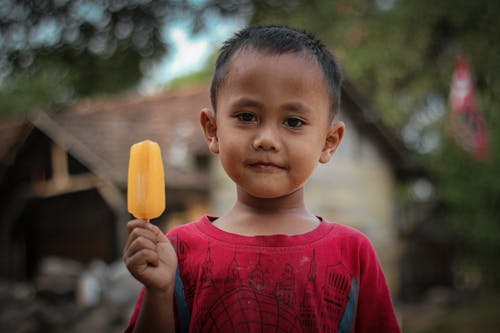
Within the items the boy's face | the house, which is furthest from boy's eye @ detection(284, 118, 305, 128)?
the house

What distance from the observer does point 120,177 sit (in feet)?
36.4

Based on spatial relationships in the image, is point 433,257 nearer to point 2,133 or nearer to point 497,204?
point 497,204

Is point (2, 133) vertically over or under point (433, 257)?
over

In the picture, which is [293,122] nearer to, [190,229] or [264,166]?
[264,166]

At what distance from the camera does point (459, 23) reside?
15.7 meters

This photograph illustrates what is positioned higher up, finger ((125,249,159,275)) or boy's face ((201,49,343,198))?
boy's face ((201,49,343,198))

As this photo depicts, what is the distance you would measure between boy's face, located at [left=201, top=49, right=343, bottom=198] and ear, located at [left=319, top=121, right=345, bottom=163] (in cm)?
14

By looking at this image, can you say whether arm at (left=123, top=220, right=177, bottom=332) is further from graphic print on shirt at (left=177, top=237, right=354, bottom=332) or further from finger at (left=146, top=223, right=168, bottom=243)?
graphic print on shirt at (left=177, top=237, right=354, bottom=332)

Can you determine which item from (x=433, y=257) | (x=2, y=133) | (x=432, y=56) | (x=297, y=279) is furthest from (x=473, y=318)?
(x=2, y=133)

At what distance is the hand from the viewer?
1.68 metres

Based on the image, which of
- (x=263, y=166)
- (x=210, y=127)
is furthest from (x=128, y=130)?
(x=263, y=166)

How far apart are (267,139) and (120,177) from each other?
9758mm

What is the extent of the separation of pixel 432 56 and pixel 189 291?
664 inches

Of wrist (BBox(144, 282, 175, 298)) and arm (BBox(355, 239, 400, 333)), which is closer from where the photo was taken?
wrist (BBox(144, 282, 175, 298))
